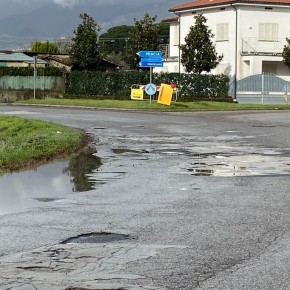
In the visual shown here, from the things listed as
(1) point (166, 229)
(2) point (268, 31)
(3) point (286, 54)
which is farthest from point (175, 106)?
(1) point (166, 229)

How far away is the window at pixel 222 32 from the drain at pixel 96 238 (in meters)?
53.5

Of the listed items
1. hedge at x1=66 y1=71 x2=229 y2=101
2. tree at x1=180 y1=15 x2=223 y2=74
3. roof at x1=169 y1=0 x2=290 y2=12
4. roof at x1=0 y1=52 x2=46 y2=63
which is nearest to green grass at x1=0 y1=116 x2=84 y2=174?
hedge at x1=66 y1=71 x2=229 y2=101

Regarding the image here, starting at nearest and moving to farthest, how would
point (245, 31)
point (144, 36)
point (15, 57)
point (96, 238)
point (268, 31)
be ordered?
point (96, 238) < point (245, 31) < point (268, 31) < point (144, 36) < point (15, 57)

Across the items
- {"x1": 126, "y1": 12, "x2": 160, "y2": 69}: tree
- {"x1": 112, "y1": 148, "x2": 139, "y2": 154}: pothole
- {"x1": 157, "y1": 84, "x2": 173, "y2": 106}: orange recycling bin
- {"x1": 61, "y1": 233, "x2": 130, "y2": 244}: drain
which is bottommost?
{"x1": 112, "y1": 148, "x2": 139, "y2": 154}: pothole

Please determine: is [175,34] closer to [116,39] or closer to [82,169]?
[82,169]

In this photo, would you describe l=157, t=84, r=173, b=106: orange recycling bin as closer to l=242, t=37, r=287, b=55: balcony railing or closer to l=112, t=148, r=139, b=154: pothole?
l=242, t=37, r=287, b=55: balcony railing

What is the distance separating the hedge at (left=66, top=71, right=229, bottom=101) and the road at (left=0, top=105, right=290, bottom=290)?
36.2m

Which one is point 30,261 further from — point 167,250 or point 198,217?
point 198,217

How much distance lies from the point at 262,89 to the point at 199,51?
5.21 m

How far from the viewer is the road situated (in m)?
7.12

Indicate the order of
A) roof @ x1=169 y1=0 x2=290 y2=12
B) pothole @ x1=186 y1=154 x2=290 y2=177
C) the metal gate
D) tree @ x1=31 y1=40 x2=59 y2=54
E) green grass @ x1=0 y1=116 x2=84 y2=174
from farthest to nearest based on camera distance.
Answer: tree @ x1=31 y1=40 x2=59 y2=54
roof @ x1=169 y1=0 x2=290 y2=12
the metal gate
green grass @ x1=0 y1=116 x2=84 y2=174
pothole @ x1=186 y1=154 x2=290 y2=177

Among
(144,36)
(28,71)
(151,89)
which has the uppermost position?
(144,36)

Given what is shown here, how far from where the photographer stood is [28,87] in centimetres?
6328

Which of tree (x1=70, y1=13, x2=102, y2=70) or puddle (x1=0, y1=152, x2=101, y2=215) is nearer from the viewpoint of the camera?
puddle (x1=0, y1=152, x2=101, y2=215)
